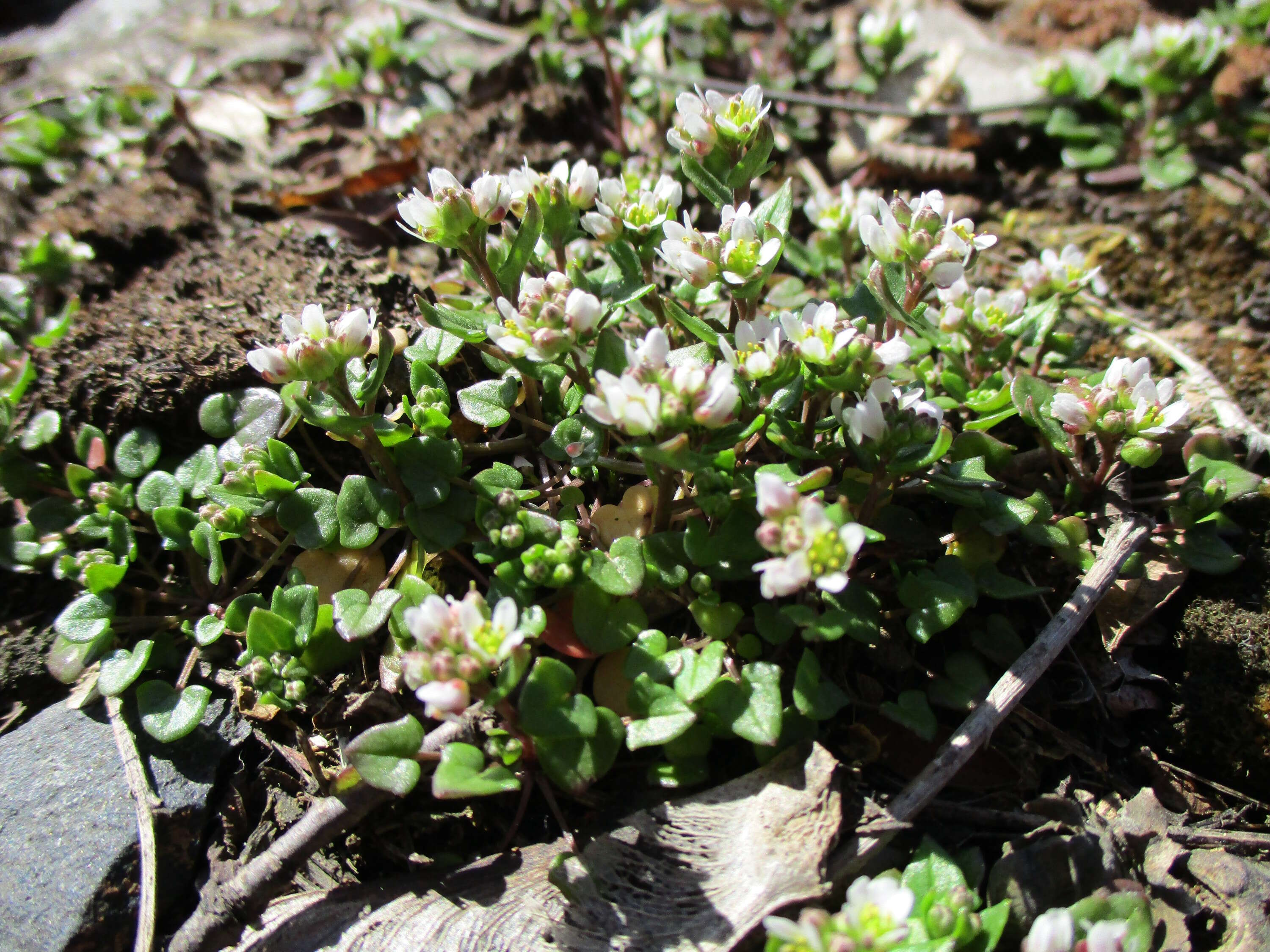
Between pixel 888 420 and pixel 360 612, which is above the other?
pixel 888 420

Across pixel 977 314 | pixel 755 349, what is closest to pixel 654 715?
pixel 755 349

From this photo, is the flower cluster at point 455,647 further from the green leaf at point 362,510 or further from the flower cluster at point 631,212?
the flower cluster at point 631,212

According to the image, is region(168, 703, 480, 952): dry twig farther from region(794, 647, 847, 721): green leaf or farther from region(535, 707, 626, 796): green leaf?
region(794, 647, 847, 721): green leaf

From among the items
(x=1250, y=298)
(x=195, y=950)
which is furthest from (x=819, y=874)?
(x=1250, y=298)

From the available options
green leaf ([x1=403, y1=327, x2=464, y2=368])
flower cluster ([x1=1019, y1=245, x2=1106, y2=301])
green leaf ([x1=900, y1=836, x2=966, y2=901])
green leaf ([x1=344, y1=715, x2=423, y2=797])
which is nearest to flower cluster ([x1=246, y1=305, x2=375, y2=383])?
green leaf ([x1=403, y1=327, x2=464, y2=368])

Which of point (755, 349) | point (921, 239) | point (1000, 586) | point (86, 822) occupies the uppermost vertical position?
point (921, 239)

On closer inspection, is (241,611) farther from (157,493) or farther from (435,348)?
(435,348)

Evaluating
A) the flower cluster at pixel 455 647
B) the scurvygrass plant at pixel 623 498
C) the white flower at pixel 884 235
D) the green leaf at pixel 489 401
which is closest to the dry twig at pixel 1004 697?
the scurvygrass plant at pixel 623 498
